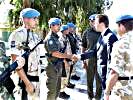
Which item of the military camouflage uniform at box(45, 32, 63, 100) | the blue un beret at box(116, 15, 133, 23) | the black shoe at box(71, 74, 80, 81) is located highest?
the blue un beret at box(116, 15, 133, 23)

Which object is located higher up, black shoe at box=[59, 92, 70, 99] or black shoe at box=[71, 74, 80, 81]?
black shoe at box=[71, 74, 80, 81]

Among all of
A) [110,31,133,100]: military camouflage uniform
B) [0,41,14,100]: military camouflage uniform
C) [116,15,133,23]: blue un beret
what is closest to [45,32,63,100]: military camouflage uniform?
[0,41,14,100]: military camouflage uniform

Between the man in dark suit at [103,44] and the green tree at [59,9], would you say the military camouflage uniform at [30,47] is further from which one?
the green tree at [59,9]

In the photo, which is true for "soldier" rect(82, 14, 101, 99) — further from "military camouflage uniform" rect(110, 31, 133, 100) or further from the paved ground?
"military camouflage uniform" rect(110, 31, 133, 100)

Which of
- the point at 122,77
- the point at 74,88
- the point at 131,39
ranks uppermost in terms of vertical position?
the point at 131,39

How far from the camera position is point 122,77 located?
5.48 metres

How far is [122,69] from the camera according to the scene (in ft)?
17.9

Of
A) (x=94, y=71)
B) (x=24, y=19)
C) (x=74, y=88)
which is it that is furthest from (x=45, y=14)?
(x=24, y=19)

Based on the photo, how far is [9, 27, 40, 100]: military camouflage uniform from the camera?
21.0 ft

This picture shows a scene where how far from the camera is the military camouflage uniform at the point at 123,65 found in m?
5.44

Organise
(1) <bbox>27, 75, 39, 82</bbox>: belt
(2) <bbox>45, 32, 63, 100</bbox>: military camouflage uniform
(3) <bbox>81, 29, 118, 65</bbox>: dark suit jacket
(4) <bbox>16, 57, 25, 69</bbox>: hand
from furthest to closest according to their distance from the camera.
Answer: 1. (2) <bbox>45, 32, 63, 100</bbox>: military camouflage uniform
2. (3) <bbox>81, 29, 118, 65</bbox>: dark suit jacket
3. (1) <bbox>27, 75, 39, 82</bbox>: belt
4. (4) <bbox>16, 57, 25, 69</bbox>: hand

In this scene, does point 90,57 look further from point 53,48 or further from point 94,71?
point 53,48

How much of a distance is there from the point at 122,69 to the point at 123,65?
0.16 ft

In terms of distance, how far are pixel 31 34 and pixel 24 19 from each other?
0.23 meters
